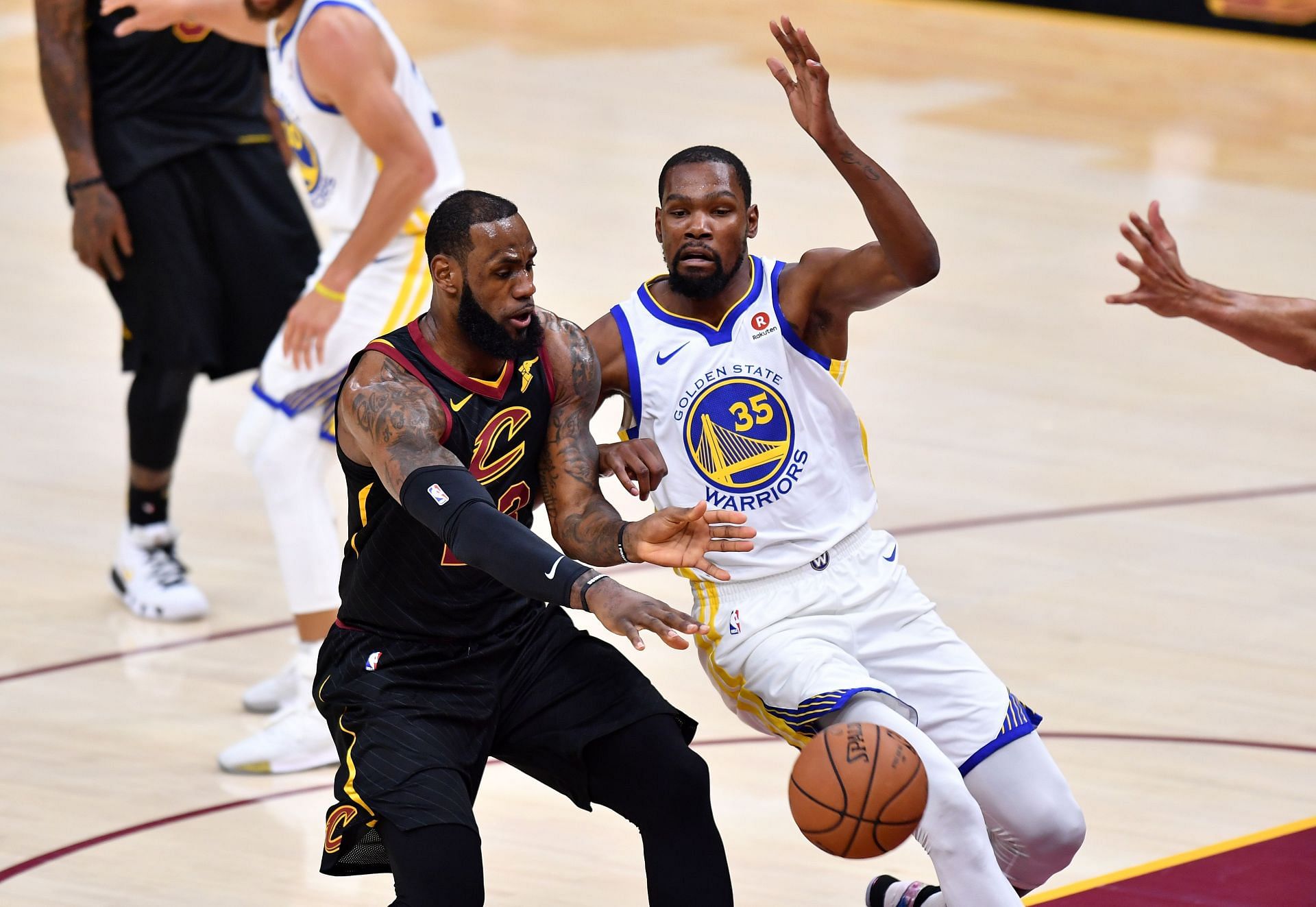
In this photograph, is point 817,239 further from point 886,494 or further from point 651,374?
point 651,374

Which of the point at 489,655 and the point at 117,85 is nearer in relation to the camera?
the point at 489,655

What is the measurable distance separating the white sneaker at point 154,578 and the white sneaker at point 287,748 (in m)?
1.21

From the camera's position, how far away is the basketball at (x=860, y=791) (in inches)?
168

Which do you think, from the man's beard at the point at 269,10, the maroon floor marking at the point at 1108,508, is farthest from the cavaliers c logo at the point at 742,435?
the maroon floor marking at the point at 1108,508

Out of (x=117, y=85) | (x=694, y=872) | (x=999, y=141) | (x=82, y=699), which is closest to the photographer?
(x=694, y=872)

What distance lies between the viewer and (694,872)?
14.6ft

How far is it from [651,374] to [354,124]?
178 centimetres

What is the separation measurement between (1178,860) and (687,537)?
2.09 meters

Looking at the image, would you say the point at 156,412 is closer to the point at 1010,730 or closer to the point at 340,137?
the point at 340,137

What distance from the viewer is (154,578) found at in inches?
289

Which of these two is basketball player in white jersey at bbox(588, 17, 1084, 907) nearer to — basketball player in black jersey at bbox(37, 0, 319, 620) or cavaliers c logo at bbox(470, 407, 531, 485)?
cavaliers c logo at bbox(470, 407, 531, 485)

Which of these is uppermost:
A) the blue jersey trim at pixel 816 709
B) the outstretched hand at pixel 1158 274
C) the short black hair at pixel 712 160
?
the short black hair at pixel 712 160

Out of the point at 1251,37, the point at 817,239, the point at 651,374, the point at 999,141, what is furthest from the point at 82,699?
the point at 1251,37

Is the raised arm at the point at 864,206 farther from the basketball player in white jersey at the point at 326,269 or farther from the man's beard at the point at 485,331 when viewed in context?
the basketball player in white jersey at the point at 326,269
